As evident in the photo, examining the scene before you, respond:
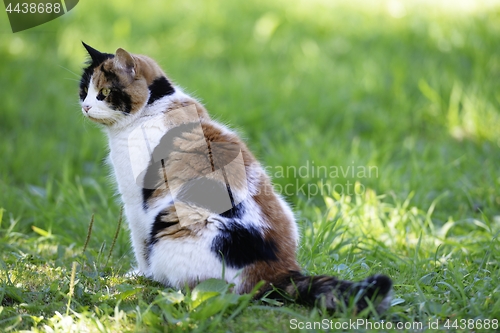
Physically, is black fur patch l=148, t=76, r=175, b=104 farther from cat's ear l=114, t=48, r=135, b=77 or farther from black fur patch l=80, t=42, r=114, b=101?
black fur patch l=80, t=42, r=114, b=101

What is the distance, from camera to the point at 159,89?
2842 mm

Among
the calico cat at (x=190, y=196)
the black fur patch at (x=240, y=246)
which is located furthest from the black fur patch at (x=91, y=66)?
the black fur patch at (x=240, y=246)

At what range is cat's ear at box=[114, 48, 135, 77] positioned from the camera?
8.87 feet

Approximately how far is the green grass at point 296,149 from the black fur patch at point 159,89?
1.91ft

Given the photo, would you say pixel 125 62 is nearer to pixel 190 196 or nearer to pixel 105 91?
pixel 105 91

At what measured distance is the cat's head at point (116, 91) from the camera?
2.73 metres

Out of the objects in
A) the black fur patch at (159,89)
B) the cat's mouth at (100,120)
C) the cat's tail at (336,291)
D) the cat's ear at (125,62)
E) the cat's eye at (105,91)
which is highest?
the cat's ear at (125,62)

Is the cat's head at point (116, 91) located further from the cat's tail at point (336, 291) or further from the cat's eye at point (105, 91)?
the cat's tail at point (336, 291)

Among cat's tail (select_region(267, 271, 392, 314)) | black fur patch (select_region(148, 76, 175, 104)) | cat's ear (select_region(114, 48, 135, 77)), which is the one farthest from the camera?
black fur patch (select_region(148, 76, 175, 104))

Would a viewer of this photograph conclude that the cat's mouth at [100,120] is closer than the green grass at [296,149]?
No

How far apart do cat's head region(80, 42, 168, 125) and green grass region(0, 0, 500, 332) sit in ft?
1.48

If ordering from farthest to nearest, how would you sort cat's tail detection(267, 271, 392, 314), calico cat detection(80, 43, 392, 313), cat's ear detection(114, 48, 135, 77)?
cat's ear detection(114, 48, 135, 77)
calico cat detection(80, 43, 392, 313)
cat's tail detection(267, 271, 392, 314)

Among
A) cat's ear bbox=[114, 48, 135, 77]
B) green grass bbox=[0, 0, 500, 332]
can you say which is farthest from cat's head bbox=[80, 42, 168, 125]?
green grass bbox=[0, 0, 500, 332]

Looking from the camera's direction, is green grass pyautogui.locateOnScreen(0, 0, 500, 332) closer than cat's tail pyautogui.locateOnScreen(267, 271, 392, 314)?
No
